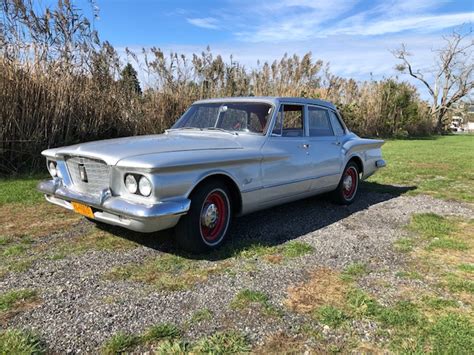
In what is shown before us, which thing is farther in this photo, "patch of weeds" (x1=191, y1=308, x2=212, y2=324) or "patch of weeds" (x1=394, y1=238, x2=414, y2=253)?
"patch of weeds" (x1=394, y1=238, x2=414, y2=253)

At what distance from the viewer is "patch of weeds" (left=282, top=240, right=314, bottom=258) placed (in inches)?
150

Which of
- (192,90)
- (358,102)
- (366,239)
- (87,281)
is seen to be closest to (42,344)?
(87,281)

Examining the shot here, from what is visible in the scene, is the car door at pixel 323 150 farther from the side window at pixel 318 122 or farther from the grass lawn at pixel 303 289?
the grass lawn at pixel 303 289

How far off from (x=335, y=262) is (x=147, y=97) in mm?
7902

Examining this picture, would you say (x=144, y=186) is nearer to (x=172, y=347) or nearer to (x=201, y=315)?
(x=201, y=315)

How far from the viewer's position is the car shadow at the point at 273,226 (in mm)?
3926

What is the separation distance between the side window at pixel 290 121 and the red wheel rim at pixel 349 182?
1.32 meters

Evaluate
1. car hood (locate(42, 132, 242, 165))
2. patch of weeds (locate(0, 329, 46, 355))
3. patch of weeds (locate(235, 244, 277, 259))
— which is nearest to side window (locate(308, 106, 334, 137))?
car hood (locate(42, 132, 242, 165))

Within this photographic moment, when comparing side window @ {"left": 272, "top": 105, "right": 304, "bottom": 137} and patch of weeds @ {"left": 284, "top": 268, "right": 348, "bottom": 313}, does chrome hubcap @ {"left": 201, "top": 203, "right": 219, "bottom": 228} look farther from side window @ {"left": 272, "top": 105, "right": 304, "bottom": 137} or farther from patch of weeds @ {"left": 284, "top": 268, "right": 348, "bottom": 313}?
side window @ {"left": 272, "top": 105, "right": 304, "bottom": 137}

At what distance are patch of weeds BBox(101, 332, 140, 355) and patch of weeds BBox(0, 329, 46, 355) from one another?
0.35m

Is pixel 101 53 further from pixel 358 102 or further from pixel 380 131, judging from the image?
pixel 380 131

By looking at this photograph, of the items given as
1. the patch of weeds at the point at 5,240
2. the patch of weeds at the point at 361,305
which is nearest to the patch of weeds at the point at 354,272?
the patch of weeds at the point at 361,305

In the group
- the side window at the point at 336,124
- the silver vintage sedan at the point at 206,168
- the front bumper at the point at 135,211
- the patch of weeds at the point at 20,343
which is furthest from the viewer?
the side window at the point at 336,124

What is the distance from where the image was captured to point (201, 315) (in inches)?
105
